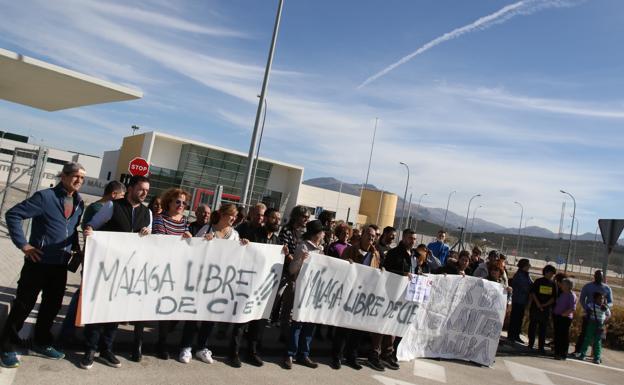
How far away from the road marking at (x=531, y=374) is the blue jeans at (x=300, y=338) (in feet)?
11.6

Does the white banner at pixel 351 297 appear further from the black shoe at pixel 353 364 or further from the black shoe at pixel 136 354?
the black shoe at pixel 136 354

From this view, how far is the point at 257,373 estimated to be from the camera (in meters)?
5.37

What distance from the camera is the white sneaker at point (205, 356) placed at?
Answer: 543 centimetres

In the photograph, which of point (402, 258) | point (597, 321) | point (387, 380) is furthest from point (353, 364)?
point (597, 321)

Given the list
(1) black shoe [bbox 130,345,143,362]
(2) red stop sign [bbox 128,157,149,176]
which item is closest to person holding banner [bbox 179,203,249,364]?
(1) black shoe [bbox 130,345,143,362]

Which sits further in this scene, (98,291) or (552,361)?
(552,361)

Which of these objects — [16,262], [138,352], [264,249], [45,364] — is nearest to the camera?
[45,364]

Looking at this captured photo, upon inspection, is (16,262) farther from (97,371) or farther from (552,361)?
(552,361)

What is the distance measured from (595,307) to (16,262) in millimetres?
11043

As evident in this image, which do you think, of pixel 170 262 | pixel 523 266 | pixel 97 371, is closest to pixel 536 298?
pixel 523 266

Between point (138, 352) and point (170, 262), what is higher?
point (170, 262)

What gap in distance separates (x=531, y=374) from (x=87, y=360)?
661 cm

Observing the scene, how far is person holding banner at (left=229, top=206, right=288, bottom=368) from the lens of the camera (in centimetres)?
559

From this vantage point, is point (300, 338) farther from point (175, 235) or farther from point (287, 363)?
point (175, 235)
